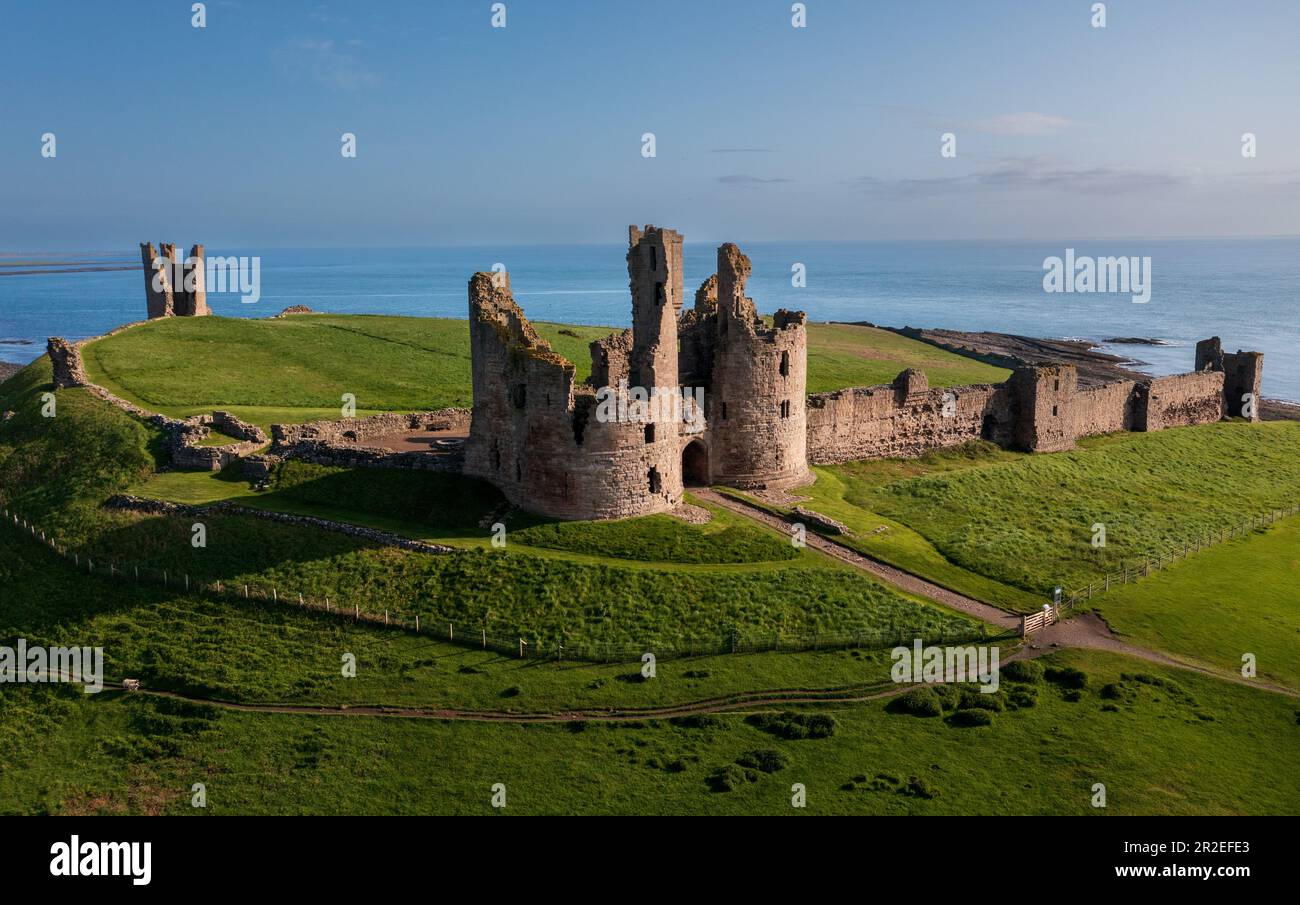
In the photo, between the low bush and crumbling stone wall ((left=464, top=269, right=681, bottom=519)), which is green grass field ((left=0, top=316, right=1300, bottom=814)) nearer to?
the low bush

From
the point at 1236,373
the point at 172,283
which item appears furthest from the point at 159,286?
the point at 1236,373

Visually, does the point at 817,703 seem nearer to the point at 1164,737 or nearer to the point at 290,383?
the point at 1164,737

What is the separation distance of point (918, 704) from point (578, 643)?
10.8 meters

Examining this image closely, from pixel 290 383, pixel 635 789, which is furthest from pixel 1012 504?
pixel 290 383

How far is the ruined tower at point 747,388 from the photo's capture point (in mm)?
44094

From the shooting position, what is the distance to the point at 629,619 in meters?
33.5

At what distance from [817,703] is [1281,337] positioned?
156497 mm

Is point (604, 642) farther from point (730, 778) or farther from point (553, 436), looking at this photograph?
point (553, 436)

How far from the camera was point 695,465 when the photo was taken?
148ft

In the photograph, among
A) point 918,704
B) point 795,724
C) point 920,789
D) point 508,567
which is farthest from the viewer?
point 508,567

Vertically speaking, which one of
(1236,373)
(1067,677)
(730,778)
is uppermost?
(1236,373)

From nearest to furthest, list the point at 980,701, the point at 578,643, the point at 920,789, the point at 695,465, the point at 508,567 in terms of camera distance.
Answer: the point at 920,789 < the point at 980,701 < the point at 578,643 < the point at 508,567 < the point at 695,465

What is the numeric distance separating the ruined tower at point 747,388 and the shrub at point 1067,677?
1662 centimetres

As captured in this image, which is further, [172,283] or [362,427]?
[172,283]
